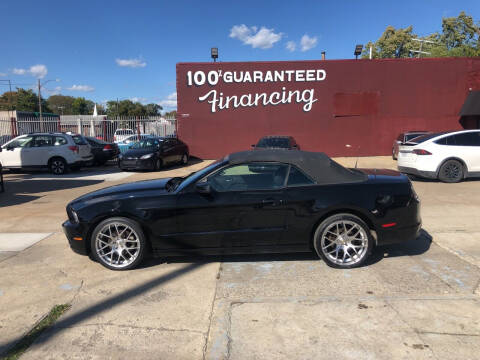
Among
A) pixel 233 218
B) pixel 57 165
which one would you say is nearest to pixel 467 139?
pixel 233 218

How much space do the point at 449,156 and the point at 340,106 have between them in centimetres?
932

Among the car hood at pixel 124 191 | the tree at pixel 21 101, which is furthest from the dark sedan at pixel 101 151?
the tree at pixel 21 101

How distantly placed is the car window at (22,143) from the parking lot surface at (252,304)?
396 inches

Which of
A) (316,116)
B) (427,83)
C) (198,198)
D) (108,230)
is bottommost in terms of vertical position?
(108,230)

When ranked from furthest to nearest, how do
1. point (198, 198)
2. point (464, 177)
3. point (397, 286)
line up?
point (464, 177) → point (198, 198) → point (397, 286)

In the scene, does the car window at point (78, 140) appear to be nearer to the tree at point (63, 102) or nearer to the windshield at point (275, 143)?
the windshield at point (275, 143)

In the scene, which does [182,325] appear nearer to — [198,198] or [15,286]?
[198,198]

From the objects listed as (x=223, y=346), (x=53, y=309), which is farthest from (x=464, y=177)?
(x=53, y=309)

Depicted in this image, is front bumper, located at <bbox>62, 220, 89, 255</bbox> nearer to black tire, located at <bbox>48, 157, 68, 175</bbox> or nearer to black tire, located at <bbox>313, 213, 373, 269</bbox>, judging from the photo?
black tire, located at <bbox>313, 213, 373, 269</bbox>

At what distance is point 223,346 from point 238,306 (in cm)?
62

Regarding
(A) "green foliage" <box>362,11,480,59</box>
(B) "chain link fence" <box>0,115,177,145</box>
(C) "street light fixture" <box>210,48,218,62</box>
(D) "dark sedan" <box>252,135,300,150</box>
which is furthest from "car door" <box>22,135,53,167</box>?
(A) "green foliage" <box>362,11,480,59</box>

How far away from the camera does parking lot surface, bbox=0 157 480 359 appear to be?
276cm

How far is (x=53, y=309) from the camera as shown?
342 centimetres

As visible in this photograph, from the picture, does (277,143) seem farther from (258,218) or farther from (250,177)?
(258,218)
